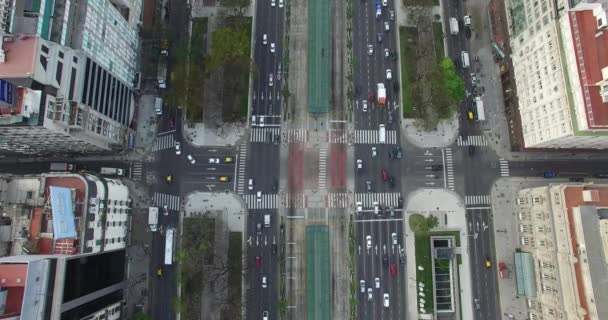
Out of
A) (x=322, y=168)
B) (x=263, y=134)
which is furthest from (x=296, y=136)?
(x=322, y=168)

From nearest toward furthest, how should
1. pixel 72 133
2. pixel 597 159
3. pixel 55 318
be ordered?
1. pixel 55 318
2. pixel 72 133
3. pixel 597 159

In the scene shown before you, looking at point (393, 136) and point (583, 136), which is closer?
point (583, 136)

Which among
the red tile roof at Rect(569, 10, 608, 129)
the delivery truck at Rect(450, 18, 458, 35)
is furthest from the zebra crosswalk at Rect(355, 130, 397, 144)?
the red tile roof at Rect(569, 10, 608, 129)

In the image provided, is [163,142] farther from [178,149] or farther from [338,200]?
[338,200]

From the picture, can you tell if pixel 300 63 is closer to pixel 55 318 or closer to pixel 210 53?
pixel 210 53

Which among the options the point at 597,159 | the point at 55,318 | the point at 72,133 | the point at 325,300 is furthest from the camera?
the point at 597,159

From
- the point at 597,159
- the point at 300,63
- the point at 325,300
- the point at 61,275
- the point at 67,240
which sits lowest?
the point at 325,300

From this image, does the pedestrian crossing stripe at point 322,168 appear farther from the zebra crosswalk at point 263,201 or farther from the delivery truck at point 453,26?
the delivery truck at point 453,26

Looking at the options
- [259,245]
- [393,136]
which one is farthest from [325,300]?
[393,136]

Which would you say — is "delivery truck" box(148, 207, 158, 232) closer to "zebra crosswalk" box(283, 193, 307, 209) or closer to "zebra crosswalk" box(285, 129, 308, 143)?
"zebra crosswalk" box(283, 193, 307, 209)
